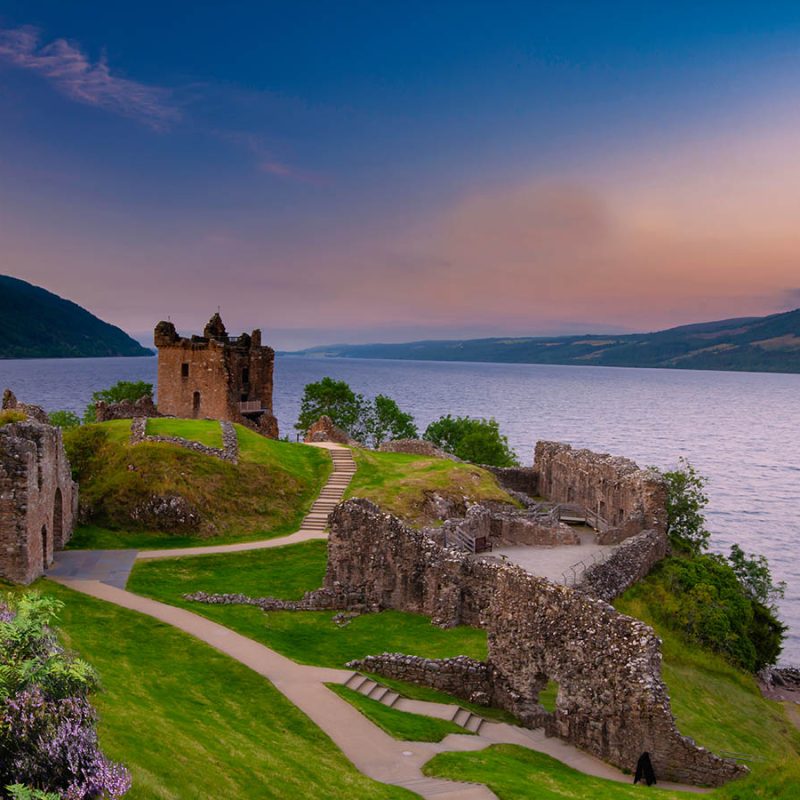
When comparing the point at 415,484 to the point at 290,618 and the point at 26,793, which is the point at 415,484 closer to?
the point at 290,618

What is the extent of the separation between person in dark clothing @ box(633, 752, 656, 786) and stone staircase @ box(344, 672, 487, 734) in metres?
4.43

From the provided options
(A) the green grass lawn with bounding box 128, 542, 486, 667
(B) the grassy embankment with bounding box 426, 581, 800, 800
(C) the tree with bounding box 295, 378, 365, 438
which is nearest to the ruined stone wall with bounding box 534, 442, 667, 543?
(B) the grassy embankment with bounding box 426, 581, 800, 800

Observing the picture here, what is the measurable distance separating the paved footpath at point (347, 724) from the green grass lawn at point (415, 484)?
55.1 feet

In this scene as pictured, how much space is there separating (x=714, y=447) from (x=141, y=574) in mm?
139210

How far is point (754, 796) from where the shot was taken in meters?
15.4

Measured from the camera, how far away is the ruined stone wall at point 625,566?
32.4 meters

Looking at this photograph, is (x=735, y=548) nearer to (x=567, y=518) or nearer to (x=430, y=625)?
(x=567, y=518)

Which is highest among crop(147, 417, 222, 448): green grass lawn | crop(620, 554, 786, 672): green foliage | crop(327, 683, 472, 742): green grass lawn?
crop(147, 417, 222, 448): green grass lawn

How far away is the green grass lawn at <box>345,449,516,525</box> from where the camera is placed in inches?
1673

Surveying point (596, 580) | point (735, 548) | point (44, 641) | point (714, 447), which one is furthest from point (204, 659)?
point (714, 447)

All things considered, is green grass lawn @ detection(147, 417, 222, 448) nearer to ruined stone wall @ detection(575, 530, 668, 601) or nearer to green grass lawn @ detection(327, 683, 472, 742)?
ruined stone wall @ detection(575, 530, 668, 601)

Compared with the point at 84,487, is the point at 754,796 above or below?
below

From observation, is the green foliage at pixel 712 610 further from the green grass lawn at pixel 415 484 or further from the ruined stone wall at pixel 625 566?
the green grass lawn at pixel 415 484

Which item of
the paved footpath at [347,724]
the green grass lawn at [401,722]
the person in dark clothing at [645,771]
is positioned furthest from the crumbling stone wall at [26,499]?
the person in dark clothing at [645,771]
